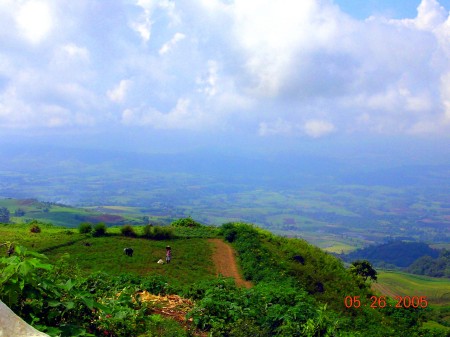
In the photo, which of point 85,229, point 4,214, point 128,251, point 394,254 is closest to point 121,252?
point 128,251

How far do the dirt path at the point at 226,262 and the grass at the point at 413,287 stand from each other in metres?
41.3

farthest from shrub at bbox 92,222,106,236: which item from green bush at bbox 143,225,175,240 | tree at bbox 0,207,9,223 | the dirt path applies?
tree at bbox 0,207,9,223

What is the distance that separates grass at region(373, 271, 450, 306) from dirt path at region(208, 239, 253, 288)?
41330mm

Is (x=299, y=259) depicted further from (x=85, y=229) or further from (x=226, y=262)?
(x=85, y=229)

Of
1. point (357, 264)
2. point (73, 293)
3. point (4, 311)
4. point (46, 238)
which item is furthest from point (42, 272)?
point (357, 264)

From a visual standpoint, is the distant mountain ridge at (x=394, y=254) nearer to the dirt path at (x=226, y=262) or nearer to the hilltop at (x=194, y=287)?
the dirt path at (x=226, y=262)

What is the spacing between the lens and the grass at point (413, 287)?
5900 cm

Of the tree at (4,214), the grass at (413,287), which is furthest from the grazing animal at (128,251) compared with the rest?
the tree at (4,214)

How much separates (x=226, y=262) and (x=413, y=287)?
196ft

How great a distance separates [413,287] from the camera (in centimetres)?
6881

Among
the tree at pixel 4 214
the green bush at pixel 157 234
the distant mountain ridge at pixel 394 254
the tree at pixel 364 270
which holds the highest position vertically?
the green bush at pixel 157 234

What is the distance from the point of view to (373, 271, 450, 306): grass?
59.0 metres

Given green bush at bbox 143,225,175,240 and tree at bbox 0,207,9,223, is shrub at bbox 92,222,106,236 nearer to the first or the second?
green bush at bbox 143,225,175,240
